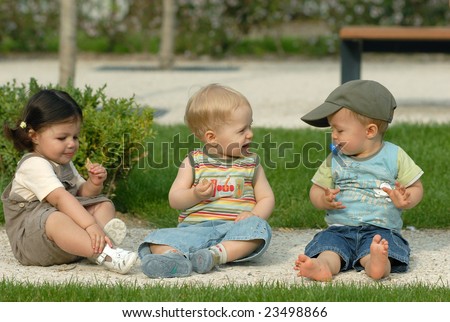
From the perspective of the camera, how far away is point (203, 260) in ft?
14.3

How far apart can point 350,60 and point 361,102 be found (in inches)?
197

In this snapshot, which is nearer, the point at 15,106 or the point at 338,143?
the point at 338,143

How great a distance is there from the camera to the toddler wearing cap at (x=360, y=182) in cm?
446

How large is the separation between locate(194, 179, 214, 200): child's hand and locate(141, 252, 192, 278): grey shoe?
0.30m

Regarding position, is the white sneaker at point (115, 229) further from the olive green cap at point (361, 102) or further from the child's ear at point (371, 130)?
the child's ear at point (371, 130)

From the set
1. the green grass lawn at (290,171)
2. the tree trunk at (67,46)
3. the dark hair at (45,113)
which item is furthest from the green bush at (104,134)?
the tree trunk at (67,46)

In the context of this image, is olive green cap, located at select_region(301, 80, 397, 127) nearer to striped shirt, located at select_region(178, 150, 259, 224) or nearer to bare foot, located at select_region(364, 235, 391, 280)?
striped shirt, located at select_region(178, 150, 259, 224)

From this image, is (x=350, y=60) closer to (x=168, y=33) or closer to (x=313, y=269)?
(x=313, y=269)

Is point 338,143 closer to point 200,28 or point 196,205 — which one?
point 196,205
